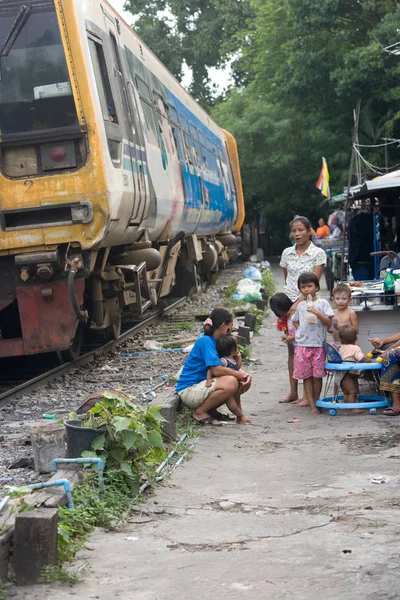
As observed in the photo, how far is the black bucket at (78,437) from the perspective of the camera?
572 cm

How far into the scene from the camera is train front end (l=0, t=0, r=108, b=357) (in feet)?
29.8

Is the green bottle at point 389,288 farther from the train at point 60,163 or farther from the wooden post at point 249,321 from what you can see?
the wooden post at point 249,321

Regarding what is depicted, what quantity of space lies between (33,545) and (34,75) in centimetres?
590

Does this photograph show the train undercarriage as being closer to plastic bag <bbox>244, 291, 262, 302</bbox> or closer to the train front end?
the train front end

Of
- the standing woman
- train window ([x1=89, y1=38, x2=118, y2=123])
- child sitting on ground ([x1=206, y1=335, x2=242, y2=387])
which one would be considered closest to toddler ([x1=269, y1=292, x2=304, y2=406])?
the standing woman

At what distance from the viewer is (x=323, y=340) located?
8.29 meters

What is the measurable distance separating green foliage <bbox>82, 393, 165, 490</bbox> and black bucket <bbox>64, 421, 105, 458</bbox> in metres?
0.04

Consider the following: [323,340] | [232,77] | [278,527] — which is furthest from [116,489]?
[232,77]

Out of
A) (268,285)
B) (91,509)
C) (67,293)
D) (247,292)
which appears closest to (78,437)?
(91,509)

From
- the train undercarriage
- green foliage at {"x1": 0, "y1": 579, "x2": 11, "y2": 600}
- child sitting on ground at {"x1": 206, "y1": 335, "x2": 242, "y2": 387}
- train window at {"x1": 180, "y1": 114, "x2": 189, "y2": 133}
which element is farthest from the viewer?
train window at {"x1": 180, "y1": 114, "x2": 189, "y2": 133}

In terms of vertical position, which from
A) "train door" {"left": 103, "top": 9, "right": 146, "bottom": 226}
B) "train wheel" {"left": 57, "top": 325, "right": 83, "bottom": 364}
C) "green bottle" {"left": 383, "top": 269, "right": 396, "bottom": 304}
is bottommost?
"train wheel" {"left": 57, "top": 325, "right": 83, "bottom": 364}

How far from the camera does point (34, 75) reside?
30.3 feet

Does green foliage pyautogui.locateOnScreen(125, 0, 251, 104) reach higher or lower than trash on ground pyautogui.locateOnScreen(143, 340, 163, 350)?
higher

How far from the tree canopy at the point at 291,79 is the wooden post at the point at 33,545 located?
16.2m
